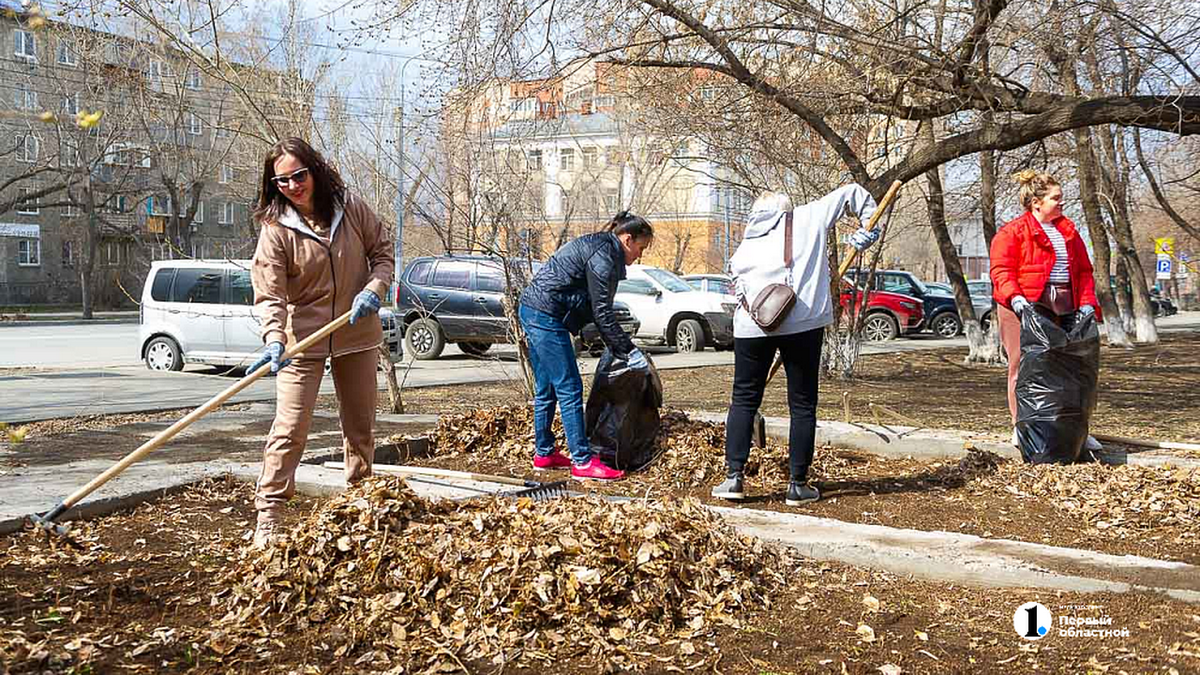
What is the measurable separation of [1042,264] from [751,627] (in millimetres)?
4001

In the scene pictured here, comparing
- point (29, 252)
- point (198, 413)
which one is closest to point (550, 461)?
point (198, 413)

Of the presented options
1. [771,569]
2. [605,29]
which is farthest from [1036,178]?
[605,29]

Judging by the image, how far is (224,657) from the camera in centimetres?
351

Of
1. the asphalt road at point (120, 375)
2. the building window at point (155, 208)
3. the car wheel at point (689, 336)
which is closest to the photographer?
the asphalt road at point (120, 375)

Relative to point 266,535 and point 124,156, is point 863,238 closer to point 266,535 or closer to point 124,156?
point 266,535

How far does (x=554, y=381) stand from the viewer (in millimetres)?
6738

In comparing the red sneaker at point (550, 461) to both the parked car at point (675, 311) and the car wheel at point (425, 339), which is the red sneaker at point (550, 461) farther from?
the parked car at point (675, 311)

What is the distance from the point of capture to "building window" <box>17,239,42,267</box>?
48.8 m

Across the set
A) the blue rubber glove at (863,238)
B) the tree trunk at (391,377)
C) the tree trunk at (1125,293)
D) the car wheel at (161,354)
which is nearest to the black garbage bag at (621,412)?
the blue rubber glove at (863,238)

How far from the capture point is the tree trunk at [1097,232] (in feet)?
64.5

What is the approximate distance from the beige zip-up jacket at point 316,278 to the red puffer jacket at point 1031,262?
386cm

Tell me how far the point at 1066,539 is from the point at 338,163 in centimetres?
683

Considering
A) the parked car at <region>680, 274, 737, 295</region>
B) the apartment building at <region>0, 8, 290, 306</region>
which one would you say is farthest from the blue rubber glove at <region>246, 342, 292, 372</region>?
the apartment building at <region>0, 8, 290, 306</region>

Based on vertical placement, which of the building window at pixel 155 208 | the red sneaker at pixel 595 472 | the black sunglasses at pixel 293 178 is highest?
the building window at pixel 155 208
